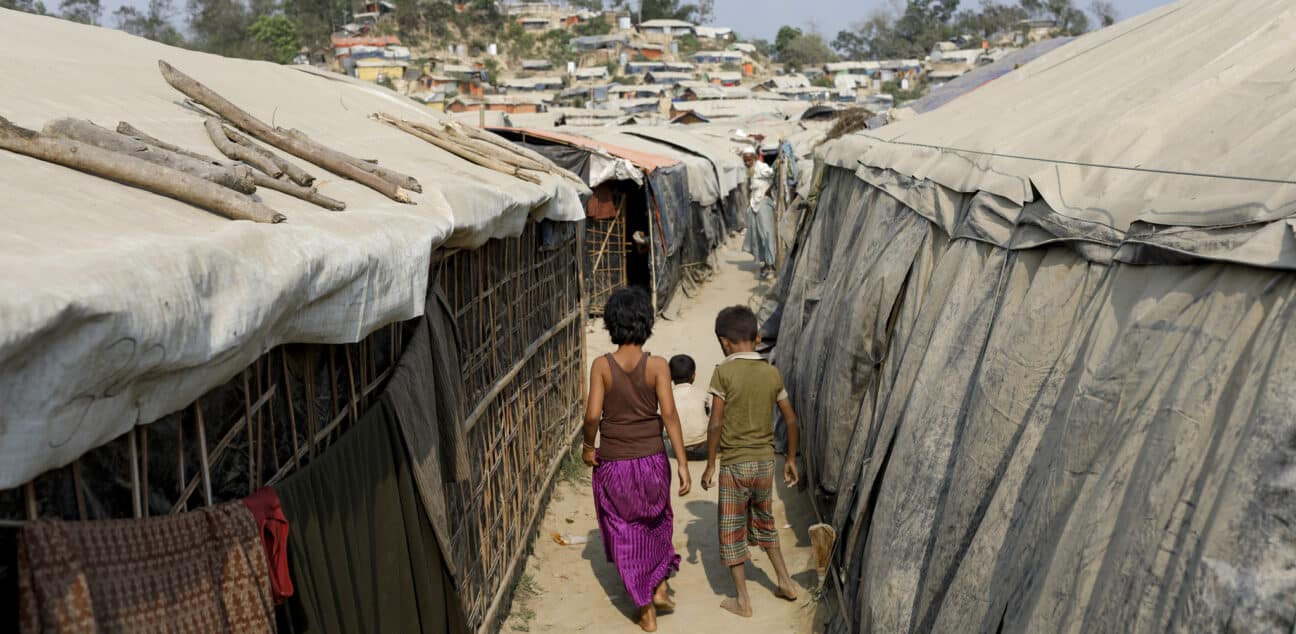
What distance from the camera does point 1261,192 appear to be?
8.36ft

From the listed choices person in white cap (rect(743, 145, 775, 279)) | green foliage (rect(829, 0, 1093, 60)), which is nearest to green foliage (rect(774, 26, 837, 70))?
green foliage (rect(829, 0, 1093, 60))

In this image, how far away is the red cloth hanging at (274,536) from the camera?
2377mm

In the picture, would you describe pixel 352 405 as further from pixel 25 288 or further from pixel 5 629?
pixel 25 288

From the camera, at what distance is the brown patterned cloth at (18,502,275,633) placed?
1.69 m

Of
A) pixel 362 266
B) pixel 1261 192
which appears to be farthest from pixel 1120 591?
pixel 362 266

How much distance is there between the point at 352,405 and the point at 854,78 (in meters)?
62.1

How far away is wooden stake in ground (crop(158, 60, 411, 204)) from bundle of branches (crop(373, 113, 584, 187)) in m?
1.74

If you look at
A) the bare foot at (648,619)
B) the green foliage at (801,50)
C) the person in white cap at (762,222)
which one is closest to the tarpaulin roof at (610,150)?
the person in white cap at (762,222)

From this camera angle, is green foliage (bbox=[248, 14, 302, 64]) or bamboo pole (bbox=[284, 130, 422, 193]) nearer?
Answer: bamboo pole (bbox=[284, 130, 422, 193])

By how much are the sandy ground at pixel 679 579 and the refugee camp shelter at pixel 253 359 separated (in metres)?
0.38

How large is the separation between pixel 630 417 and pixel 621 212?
8847 millimetres

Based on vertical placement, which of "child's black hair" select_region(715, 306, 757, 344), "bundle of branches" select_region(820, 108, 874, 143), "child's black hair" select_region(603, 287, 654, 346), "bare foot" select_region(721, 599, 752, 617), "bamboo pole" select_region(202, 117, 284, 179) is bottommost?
"bare foot" select_region(721, 599, 752, 617)

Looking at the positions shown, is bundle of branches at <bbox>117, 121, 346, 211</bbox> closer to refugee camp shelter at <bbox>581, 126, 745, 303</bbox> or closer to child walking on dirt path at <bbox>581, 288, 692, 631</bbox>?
child walking on dirt path at <bbox>581, 288, 692, 631</bbox>

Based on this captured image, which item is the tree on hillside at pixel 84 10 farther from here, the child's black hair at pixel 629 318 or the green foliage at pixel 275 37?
Result: the child's black hair at pixel 629 318
